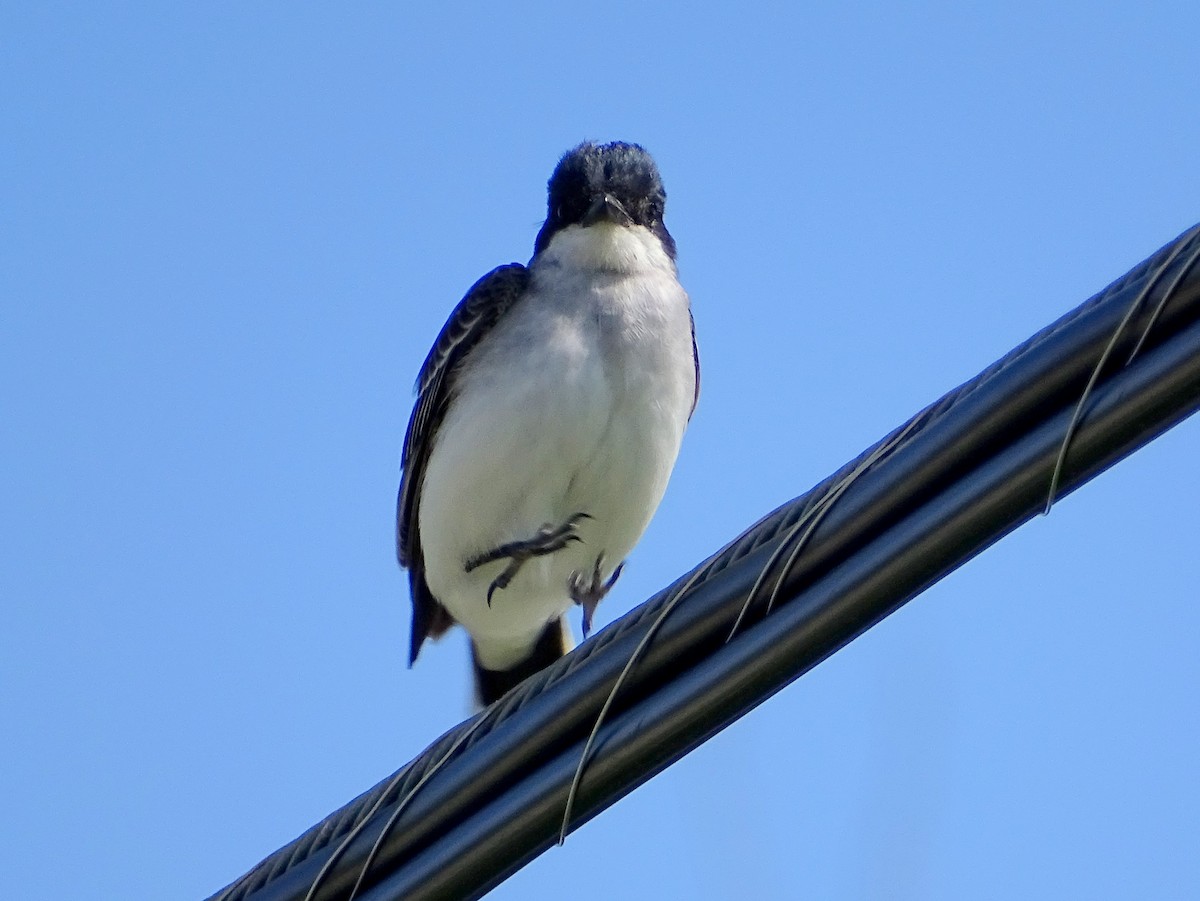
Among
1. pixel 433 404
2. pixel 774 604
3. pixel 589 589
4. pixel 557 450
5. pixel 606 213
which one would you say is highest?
pixel 606 213

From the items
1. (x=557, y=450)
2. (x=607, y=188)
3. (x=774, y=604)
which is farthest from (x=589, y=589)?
(x=774, y=604)

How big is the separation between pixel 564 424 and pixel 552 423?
5cm

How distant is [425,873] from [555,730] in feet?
1.22

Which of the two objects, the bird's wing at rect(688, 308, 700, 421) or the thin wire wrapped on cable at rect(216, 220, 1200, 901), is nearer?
the thin wire wrapped on cable at rect(216, 220, 1200, 901)

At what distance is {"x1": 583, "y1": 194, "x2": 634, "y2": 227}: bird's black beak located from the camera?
7.64 metres

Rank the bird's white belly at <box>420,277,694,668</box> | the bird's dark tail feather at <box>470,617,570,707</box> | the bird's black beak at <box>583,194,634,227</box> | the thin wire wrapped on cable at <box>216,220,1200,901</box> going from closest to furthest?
the thin wire wrapped on cable at <box>216,220,1200,901</box>, the bird's white belly at <box>420,277,694,668</box>, the bird's black beak at <box>583,194,634,227</box>, the bird's dark tail feather at <box>470,617,570,707</box>

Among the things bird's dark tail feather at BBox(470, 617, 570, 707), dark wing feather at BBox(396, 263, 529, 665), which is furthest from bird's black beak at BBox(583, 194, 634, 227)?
bird's dark tail feather at BBox(470, 617, 570, 707)

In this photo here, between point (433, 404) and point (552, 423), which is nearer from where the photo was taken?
point (552, 423)

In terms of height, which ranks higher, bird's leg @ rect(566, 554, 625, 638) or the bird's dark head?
the bird's dark head

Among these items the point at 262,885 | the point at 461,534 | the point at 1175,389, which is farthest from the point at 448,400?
the point at 1175,389

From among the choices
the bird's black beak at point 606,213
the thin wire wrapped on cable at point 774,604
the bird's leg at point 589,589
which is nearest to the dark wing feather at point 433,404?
the bird's black beak at point 606,213

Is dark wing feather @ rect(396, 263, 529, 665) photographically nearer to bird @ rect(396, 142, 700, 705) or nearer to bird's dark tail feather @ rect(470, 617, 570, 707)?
bird @ rect(396, 142, 700, 705)

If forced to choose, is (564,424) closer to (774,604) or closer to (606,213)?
(606,213)

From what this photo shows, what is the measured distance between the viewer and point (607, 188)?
7.92m
